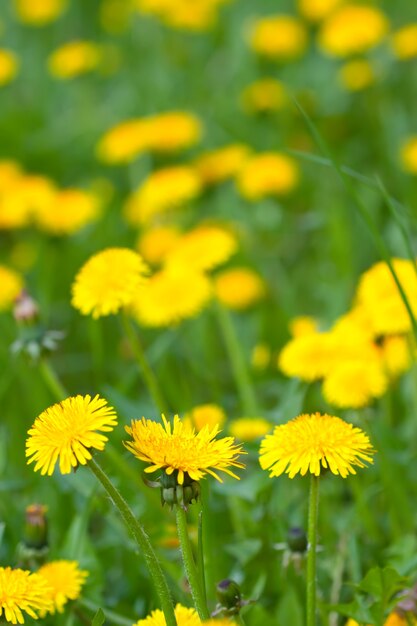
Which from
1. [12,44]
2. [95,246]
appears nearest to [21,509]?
[95,246]

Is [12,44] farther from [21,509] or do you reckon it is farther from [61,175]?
[21,509]

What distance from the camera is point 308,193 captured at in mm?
2840

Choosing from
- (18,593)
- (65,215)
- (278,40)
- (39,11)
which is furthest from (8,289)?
(39,11)

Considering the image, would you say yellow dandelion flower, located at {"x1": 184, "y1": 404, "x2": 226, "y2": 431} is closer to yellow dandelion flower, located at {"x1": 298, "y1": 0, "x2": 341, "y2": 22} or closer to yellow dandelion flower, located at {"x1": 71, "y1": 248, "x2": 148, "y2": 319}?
yellow dandelion flower, located at {"x1": 71, "y1": 248, "x2": 148, "y2": 319}

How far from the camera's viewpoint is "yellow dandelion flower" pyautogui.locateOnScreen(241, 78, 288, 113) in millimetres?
3064

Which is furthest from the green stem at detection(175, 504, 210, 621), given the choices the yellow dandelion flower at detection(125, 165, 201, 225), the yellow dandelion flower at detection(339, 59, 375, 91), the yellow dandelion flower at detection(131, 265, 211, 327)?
the yellow dandelion flower at detection(339, 59, 375, 91)

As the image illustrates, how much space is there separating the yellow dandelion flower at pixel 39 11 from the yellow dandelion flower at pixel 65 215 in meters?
1.57

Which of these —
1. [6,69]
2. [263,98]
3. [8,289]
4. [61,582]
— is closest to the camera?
[61,582]

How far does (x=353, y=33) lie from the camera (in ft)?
9.88

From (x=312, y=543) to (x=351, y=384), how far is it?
43cm

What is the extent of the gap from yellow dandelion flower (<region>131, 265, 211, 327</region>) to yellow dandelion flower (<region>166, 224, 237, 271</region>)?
0.06 metres

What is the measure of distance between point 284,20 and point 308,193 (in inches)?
37.9

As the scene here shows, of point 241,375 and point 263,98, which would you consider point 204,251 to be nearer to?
point 241,375

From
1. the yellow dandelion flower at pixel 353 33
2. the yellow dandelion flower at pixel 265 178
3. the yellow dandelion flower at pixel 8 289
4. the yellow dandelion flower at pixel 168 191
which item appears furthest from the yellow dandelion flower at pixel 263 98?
the yellow dandelion flower at pixel 8 289
